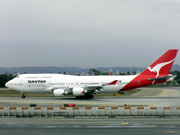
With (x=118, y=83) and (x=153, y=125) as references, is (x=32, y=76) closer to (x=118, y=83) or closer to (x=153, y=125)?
(x=118, y=83)

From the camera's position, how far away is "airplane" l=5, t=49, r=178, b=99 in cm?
5219

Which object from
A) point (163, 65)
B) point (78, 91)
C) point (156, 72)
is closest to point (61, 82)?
point (78, 91)

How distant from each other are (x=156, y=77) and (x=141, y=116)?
2296cm

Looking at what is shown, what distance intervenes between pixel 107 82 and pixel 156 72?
28.4 feet

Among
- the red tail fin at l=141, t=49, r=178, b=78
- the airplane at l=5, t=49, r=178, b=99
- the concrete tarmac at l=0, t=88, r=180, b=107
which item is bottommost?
the concrete tarmac at l=0, t=88, r=180, b=107

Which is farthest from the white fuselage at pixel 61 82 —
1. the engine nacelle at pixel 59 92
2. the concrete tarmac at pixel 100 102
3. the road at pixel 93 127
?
the road at pixel 93 127

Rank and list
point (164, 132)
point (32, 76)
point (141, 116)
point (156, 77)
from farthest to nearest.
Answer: point (32, 76), point (156, 77), point (141, 116), point (164, 132)

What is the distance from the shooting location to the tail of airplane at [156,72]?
172ft

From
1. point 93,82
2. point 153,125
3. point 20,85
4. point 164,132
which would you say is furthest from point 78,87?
point 164,132

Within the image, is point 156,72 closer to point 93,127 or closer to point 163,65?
point 163,65

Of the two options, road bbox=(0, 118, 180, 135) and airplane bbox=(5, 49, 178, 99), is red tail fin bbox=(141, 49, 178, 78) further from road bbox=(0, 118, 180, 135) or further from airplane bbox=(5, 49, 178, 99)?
road bbox=(0, 118, 180, 135)

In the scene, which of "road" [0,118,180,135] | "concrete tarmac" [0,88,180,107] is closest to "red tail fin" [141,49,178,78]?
"concrete tarmac" [0,88,180,107]

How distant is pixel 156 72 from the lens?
2088 inches

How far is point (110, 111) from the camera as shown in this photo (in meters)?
31.1
